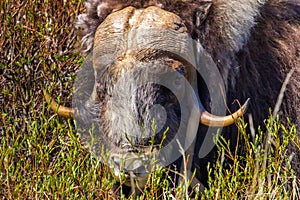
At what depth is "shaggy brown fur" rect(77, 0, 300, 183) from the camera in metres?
3.81

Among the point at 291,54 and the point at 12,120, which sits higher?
the point at 291,54

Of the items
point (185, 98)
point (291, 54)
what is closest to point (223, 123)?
point (185, 98)

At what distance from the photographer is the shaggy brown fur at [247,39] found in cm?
381

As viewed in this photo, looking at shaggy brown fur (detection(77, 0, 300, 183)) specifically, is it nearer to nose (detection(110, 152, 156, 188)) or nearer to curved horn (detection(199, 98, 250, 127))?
curved horn (detection(199, 98, 250, 127))

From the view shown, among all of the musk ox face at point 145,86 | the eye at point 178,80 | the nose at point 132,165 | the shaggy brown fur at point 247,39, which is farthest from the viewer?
the shaggy brown fur at point 247,39

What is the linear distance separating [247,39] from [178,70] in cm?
57

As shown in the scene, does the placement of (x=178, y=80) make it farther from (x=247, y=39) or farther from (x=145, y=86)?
(x=247, y=39)

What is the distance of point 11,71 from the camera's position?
4832 millimetres

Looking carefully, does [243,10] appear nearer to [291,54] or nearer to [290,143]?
[291,54]

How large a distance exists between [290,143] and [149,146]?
3.55ft

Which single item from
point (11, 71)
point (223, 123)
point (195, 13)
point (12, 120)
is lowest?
point (12, 120)

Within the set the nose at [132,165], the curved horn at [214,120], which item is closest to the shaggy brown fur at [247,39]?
the curved horn at [214,120]

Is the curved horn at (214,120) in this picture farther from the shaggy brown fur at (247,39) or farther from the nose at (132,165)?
the nose at (132,165)

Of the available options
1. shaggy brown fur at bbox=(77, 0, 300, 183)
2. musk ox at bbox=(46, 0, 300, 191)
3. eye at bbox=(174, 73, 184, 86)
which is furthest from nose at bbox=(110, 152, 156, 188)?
shaggy brown fur at bbox=(77, 0, 300, 183)
